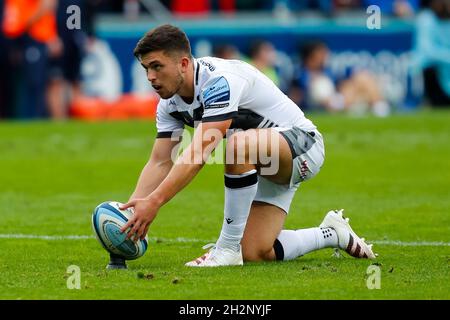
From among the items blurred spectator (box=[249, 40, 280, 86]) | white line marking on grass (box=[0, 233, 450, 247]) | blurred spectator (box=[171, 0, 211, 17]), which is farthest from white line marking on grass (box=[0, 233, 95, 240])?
blurred spectator (box=[171, 0, 211, 17])

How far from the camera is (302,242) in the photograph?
29.0 feet

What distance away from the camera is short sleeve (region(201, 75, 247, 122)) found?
26.4ft

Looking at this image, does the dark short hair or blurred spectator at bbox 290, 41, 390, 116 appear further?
blurred spectator at bbox 290, 41, 390, 116

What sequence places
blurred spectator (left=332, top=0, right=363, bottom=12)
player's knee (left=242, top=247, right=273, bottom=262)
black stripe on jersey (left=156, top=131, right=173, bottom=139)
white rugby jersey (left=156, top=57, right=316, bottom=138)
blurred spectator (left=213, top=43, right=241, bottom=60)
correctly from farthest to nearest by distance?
1. blurred spectator (left=332, top=0, right=363, bottom=12)
2. blurred spectator (left=213, top=43, right=241, bottom=60)
3. black stripe on jersey (left=156, top=131, right=173, bottom=139)
4. player's knee (left=242, top=247, right=273, bottom=262)
5. white rugby jersey (left=156, top=57, right=316, bottom=138)

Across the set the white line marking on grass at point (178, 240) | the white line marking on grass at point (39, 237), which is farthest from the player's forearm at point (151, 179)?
the white line marking on grass at point (39, 237)

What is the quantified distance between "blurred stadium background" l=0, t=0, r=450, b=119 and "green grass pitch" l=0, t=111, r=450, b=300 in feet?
6.27

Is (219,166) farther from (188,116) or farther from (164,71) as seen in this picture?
(164,71)

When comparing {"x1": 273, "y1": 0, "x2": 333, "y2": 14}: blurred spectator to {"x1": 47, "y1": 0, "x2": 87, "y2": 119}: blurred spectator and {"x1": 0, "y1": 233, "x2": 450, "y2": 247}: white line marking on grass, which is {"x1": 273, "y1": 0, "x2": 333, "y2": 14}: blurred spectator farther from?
{"x1": 0, "y1": 233, "x2": 450, "y2": 247}: white line marking on grass

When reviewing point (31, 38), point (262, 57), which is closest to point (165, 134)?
point (31, 38)

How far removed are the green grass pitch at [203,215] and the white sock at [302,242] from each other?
0.12 meters

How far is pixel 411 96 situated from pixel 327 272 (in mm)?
19251

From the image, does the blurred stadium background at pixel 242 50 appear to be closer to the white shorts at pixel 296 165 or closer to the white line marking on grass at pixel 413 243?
the white line marking on grass at pixel 413 243

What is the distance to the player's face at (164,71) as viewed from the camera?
809cm
